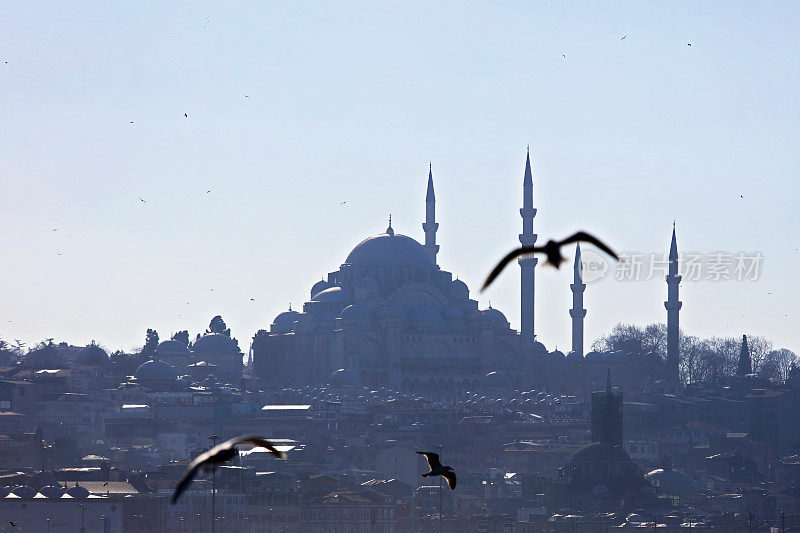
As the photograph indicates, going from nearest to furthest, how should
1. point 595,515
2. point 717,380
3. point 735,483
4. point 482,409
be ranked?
point 595,515 < point 735,483 < point 482,409 < point 717,380

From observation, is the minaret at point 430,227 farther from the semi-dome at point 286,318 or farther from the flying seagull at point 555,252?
the flying seagull at point 555,252

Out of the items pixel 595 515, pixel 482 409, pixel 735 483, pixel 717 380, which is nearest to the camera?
pixel 595 515

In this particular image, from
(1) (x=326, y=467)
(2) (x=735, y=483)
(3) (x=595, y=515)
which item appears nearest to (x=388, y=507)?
(3) (x=595, y=515)

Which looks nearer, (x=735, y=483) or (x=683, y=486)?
(x=683, y=486)

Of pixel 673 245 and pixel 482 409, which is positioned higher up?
pixel 673 245

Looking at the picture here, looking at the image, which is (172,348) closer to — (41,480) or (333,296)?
(333,296)

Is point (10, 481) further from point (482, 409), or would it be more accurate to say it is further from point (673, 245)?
point (673, 245)

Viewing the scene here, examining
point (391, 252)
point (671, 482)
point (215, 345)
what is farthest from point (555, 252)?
point (215, 345)
